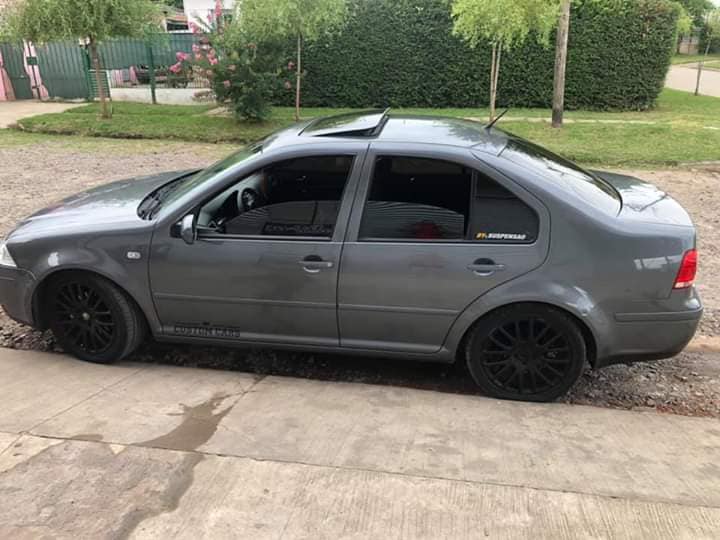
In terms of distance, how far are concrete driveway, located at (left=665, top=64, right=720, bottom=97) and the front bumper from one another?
25023 mm

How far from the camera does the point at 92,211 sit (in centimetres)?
412

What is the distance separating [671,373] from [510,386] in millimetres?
1301

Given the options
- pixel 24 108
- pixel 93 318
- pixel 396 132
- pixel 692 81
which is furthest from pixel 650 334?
pixel 692 81

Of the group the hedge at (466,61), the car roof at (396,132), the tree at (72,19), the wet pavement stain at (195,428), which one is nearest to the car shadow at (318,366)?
the wet pavement stain at (195,428)

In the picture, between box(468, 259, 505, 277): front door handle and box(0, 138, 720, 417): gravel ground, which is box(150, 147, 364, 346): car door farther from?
box(468, 259, 505, 277): front door handle

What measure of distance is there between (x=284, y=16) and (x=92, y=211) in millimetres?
9744

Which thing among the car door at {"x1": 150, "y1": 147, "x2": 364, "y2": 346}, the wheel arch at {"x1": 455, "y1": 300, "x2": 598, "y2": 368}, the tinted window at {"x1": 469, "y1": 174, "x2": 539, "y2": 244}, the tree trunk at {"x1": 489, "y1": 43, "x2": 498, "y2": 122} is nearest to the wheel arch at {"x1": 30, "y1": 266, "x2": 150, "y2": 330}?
the car door at {"x1": 150, "y1": 147, "x2": 364, "y2": 346}

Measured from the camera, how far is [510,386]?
3715 millimetres

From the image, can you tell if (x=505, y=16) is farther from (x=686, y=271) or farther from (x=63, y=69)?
(x=63, y=69)

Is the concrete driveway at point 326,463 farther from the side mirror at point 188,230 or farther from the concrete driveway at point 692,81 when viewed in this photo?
the concrete driveway at point 692,81

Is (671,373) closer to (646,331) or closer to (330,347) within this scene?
(646,331)

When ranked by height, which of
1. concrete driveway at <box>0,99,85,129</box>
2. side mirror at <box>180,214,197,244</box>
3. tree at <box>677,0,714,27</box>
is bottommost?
concrete driveway at <box>0,99,85,129</box>

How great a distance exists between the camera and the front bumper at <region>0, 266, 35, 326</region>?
398 cm

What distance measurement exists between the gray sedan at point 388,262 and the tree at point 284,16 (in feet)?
31.6
